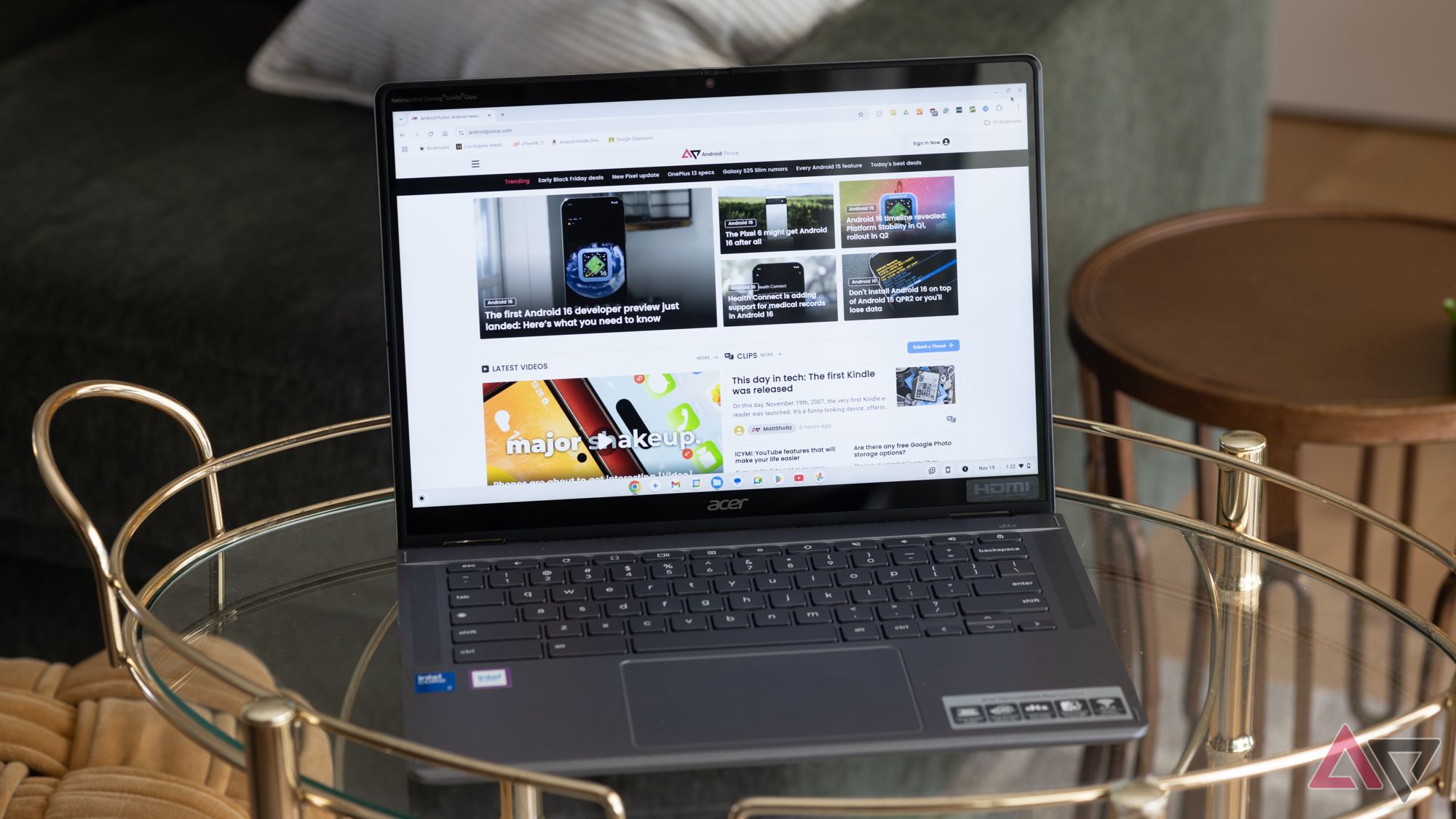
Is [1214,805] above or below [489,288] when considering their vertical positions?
below

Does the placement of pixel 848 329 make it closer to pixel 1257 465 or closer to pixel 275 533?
pixel 1257 465

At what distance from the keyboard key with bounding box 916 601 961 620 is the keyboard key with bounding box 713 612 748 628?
84mm

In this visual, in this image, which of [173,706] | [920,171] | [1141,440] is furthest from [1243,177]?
[173,706]

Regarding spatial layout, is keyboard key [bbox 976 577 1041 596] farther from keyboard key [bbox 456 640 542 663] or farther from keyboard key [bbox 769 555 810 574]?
keyboard key [bbox 456 640 542 663]

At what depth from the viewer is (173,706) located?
2.15 feet

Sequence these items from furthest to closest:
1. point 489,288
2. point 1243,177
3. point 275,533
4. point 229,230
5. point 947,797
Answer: point 1243,177 < point 229,230 < point 275,533 < point 489,288 < point 947,797

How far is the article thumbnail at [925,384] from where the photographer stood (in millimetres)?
761

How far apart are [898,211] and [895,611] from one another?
0.70 feet

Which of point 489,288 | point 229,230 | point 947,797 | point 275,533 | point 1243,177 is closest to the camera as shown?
point 947,797

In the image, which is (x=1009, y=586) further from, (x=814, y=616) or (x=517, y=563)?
(x=517, y=563)

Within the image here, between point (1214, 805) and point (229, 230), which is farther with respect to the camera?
point (229, 230)

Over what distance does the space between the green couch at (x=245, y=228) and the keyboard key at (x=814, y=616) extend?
0.67m

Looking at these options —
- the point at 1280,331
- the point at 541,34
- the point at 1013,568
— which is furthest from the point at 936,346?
the point at 541,34

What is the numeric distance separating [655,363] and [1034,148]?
0.23 meters
